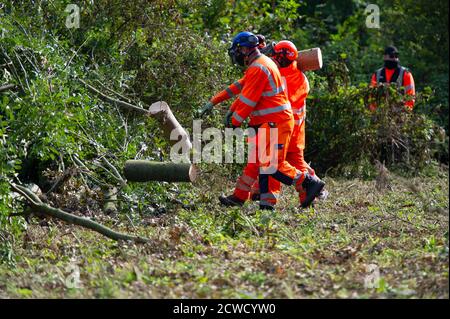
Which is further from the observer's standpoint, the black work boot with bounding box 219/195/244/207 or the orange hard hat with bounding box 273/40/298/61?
the orange hard hat with bounding box 273/40/298/61

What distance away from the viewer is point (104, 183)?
356 inches

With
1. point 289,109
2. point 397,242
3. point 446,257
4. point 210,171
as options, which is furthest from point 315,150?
point 446,257

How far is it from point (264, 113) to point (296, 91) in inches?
45.6

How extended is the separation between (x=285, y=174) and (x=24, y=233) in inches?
103

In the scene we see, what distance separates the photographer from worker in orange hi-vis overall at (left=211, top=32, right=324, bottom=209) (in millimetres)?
8938

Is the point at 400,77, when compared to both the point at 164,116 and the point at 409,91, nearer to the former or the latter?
the point at 409,91

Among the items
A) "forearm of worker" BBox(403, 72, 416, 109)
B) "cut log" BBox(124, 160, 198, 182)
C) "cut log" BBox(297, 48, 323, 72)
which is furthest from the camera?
"forearm of worker" BBox(403, 72, 416, 109)

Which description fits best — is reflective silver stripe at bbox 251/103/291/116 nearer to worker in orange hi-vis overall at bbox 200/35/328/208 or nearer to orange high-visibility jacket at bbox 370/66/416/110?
worker in orange hi-vis overall at bbox 200/35/328/208

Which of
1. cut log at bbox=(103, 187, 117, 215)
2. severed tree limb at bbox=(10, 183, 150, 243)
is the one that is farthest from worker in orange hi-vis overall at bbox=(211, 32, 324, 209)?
severed tree limb at bbox=(10, 183, 150, 243)

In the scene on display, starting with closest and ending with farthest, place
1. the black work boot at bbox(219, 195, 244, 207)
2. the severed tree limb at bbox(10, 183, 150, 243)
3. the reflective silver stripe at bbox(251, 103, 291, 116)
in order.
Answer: the severed tree limb at bbox(10, 183, 150, 243) < the reflective silver stripe at bbox(251, 103, 291, 116) < the black work boot at bbox(219, 195, 244, 207)

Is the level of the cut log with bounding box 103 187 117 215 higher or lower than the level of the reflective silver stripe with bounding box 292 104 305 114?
lower

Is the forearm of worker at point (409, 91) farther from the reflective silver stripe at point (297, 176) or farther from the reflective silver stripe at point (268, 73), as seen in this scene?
the reflective silver stripe at point (268, 73)

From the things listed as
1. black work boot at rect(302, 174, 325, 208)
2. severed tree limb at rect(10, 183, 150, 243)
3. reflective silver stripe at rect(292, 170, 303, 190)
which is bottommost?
black work boot at rect(302, 174, 325, 208)
